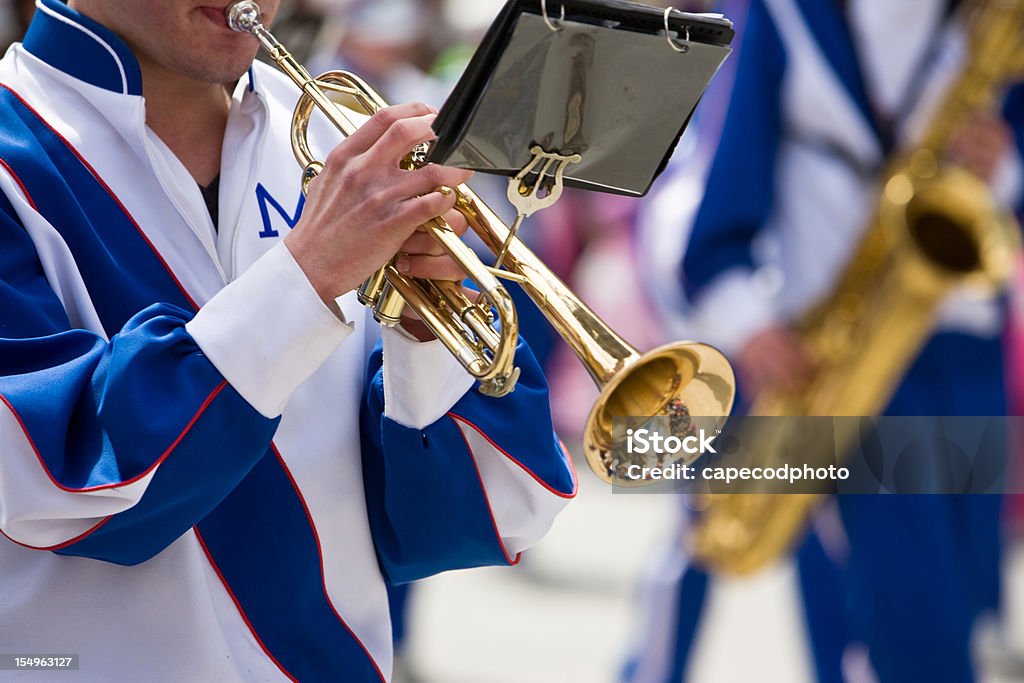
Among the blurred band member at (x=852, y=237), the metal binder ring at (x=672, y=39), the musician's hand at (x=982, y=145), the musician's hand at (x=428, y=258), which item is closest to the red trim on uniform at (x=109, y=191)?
the musician's hand at (x=428, y=258)

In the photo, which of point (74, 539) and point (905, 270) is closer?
point (74, 539)

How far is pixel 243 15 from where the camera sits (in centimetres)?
208

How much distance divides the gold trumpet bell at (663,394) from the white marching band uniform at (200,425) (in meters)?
0.08

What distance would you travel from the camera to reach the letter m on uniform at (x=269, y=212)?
216cm

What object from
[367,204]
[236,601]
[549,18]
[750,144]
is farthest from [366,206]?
[750,144]

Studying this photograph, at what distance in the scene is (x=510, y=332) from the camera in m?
1.91

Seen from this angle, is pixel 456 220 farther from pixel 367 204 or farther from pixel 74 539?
pixel 74 539

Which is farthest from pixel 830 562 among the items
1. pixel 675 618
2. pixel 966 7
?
pixel 966 7

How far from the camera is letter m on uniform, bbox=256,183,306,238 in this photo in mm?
2160

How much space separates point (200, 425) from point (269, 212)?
44 centimetres

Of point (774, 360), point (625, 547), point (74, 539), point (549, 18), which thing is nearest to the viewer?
point (549, 18)

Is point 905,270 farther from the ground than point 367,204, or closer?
closer

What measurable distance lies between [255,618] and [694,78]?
0.82m

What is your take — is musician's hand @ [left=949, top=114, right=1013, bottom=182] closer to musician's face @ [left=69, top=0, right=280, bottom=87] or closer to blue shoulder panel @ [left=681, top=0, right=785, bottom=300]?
blue shoulder panel @ [left=681, top=0, right=785, bottom=300]
